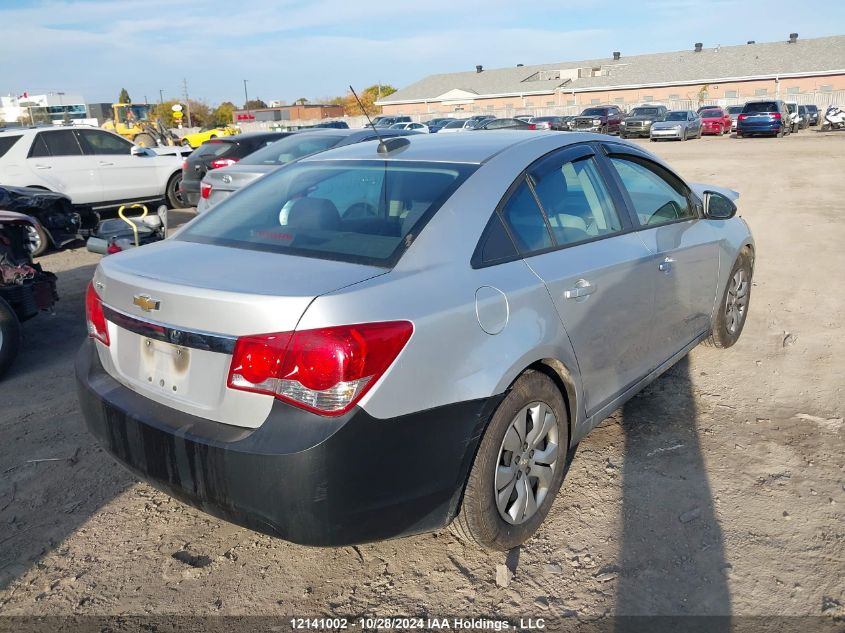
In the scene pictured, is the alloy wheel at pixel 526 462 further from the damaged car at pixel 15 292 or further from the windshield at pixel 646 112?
the windshield at pixel 646 112

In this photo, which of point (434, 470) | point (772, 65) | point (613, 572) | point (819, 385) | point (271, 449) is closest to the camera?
point (271, 449)

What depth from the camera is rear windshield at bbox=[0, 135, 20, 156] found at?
11.3m

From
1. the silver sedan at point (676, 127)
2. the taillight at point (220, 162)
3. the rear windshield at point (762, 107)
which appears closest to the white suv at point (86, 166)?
the taillight at point (220, 162)

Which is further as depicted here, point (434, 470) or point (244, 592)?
point (244, 592)

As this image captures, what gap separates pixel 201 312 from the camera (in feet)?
8.07

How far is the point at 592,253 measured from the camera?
3.41 m

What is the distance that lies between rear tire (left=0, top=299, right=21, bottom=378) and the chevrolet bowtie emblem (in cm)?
318

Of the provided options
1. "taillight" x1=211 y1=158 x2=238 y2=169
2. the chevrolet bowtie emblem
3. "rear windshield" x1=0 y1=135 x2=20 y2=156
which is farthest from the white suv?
the chevrolet bowtie emblem

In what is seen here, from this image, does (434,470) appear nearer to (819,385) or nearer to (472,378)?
(472,378)

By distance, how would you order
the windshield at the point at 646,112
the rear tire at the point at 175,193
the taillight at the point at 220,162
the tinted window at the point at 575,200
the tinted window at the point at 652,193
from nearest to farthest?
the tinted window at the point at 575,200 → the tinted window at the point at 652,193 → the taillight at the point at 220,162 → the rear tire at the point at 175,193 → the windshield at the point at 646,112

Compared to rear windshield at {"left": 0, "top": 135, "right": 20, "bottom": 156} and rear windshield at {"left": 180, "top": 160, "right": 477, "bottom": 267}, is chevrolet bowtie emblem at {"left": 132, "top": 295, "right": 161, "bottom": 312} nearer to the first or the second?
rear windshield at {"left": 180, "top": 160, "right": 477, "bottom": 267}

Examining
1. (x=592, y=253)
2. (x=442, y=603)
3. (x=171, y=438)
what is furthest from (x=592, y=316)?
(x=171, y=438)

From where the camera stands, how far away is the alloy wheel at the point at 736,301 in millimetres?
5203

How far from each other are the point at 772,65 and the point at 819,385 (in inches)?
2407
